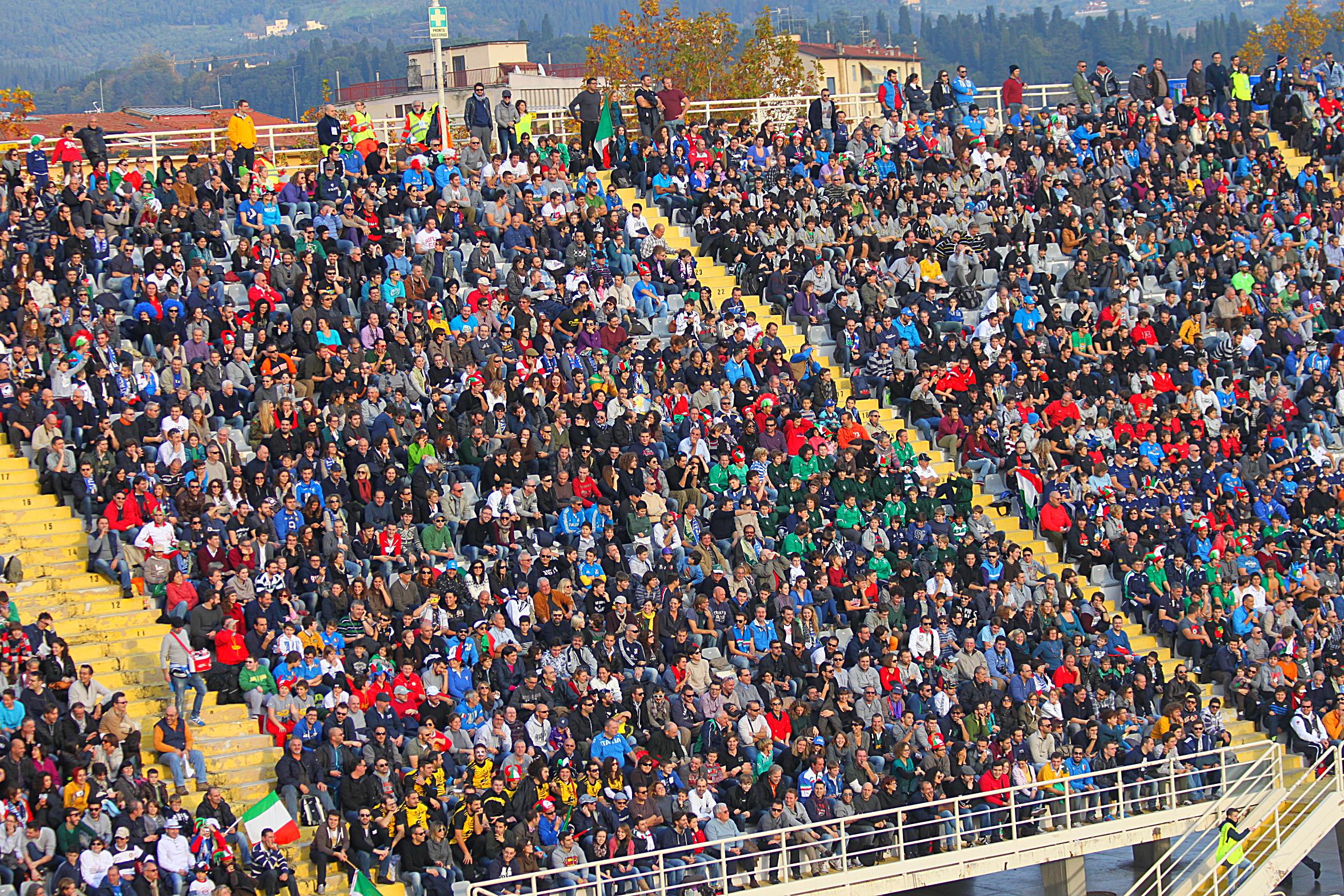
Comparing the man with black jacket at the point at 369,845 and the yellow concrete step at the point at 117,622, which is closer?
the man with black jacket at the point at 369,845

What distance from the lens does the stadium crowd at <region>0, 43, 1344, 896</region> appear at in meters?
18.3

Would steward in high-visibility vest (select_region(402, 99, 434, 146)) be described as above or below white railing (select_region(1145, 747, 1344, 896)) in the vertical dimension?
above

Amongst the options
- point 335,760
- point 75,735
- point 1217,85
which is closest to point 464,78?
point 1217,85

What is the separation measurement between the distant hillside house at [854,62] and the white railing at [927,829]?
7242 centimetres

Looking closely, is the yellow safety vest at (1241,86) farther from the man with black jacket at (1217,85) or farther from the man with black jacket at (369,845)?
the man with black jacket at (369,845)

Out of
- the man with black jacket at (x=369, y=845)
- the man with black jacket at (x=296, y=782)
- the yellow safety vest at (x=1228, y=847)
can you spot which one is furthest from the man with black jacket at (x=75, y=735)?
the yellow safety vest at (x=1228, y=847)

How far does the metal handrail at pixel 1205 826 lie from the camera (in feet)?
65.1

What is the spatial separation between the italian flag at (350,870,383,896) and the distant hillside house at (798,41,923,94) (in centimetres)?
7649

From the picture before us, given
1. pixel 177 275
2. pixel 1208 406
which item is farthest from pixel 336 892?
pixel 1208 406

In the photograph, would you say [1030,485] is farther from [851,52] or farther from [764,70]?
[851,52]

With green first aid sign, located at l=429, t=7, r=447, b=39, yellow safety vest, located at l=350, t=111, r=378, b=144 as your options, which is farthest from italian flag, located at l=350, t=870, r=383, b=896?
green first aid sign, located at l=429, t=7, r=447, b=39

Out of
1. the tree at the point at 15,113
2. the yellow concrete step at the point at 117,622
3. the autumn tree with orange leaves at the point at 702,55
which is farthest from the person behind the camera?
the autumn tree with orange leaves at the point at 702,55

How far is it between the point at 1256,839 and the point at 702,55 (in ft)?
171

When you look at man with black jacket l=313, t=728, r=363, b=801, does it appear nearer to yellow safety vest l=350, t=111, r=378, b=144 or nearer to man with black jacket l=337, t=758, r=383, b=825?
man with black jacket l=337, t=758, r=383, b=825
